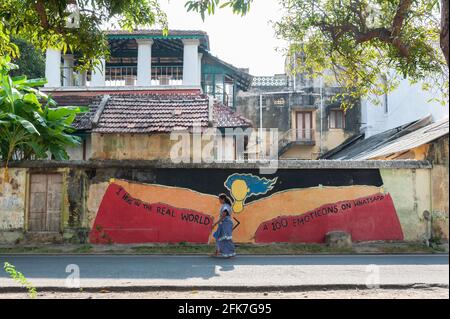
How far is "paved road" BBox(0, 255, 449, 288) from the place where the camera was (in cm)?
798

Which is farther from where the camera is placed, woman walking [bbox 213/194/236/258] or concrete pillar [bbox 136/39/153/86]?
concrete pillar [bbox 136/39/153/86]

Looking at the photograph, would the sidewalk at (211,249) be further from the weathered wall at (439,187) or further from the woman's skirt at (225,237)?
the woman's skirt at (225,237)

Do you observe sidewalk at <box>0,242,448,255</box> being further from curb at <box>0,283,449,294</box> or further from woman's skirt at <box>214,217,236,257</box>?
curb at <box>0,283,449,294</box>

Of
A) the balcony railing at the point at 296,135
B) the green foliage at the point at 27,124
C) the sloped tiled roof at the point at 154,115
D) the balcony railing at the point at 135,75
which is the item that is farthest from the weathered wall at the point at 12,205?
the balcony railing at the point at 296,135

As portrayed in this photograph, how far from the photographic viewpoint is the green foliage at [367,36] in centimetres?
1038

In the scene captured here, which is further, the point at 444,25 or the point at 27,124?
the point at 27,124

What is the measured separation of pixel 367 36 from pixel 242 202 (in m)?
5.45

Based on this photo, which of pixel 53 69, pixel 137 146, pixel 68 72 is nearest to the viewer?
pixel 137 146

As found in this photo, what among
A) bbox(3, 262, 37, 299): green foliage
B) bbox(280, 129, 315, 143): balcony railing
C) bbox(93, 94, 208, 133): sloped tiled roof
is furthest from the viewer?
bbox(280, 129, 315, 143): balcony railing

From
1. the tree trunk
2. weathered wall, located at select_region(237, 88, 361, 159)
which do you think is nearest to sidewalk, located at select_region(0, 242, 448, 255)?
the tree trunk

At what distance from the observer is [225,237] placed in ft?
35.8

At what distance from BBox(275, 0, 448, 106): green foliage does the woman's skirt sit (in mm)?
5236

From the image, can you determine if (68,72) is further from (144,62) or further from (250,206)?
(250,206)

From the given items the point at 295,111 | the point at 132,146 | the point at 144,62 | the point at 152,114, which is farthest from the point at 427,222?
the point at 295,111
